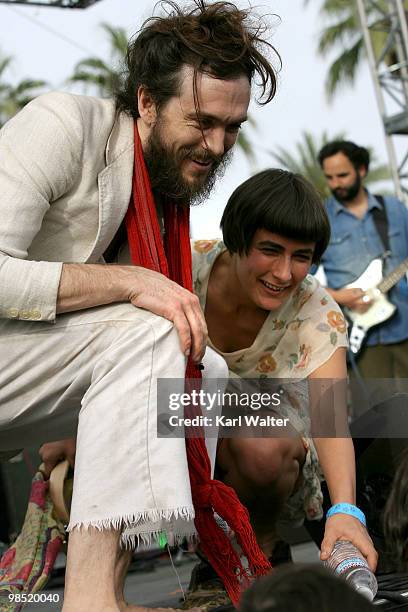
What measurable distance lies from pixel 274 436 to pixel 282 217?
1.99 ft

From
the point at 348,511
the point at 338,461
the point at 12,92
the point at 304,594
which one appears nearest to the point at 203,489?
the point at 348,511

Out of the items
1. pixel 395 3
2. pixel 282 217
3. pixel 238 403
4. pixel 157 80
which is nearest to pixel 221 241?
pixel 282 217

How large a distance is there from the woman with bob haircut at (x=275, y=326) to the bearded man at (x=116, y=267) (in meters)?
0.43

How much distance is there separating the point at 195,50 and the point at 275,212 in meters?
0.66

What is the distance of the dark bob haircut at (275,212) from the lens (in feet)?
8.84

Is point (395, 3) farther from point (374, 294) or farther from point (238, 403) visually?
point (238, 403)

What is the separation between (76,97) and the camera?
6.95ft

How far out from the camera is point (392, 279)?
511cm

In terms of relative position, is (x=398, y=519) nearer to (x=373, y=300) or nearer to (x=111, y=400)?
(x=111, y=400)

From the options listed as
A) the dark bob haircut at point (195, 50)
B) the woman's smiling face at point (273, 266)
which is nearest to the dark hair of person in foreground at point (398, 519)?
the woman's smiling face at point (273, 266)

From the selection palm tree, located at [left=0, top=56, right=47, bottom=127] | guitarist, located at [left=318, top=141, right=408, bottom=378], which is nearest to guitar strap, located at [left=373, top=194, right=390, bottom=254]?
guitarist, located at [left=318, top=141, right=408, bottom=378]

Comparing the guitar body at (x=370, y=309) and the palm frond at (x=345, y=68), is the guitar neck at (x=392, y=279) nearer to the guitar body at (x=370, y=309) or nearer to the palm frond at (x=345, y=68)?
the guitar body at (x=370, y=309)

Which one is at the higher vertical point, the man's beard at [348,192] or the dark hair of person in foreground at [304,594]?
the dark hair of person in foreground at [304,594]

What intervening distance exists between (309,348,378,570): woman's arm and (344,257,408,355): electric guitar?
238 cm
